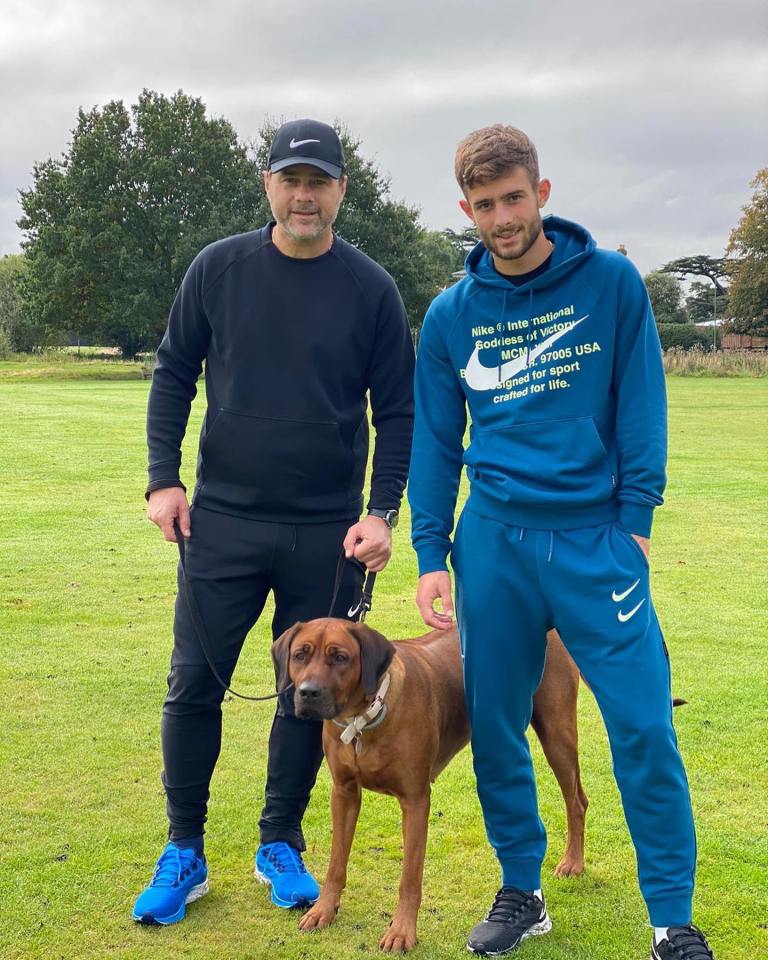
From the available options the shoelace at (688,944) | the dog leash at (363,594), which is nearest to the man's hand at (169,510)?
the dog leash at (363,594)

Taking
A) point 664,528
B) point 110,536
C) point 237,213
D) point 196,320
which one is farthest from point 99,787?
point 237,213

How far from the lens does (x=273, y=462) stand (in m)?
3.81

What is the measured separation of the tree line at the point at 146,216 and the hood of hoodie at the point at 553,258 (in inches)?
1963

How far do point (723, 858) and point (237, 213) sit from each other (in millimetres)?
52996

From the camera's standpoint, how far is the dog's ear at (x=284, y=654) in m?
3.63

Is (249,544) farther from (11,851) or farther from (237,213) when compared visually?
(237,213)

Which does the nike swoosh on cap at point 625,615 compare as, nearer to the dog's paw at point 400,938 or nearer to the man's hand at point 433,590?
the man's hand at point 433,590

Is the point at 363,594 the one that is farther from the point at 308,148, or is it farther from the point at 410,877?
the point at 308,148

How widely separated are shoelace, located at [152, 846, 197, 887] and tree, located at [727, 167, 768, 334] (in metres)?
70.9

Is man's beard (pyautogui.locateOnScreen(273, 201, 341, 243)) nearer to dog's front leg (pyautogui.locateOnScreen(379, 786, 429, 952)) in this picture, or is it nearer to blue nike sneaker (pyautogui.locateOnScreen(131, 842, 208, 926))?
dog's front leg (pyautogui.locateOnScreen(379, 786, 429, 952))

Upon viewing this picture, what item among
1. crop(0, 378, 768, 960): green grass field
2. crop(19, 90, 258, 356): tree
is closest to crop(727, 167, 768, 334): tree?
crop(19, 90, 258, 356): tree

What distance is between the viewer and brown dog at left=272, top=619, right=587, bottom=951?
11.5 feet

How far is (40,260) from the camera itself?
175 ft

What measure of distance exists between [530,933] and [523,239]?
2477 mm
